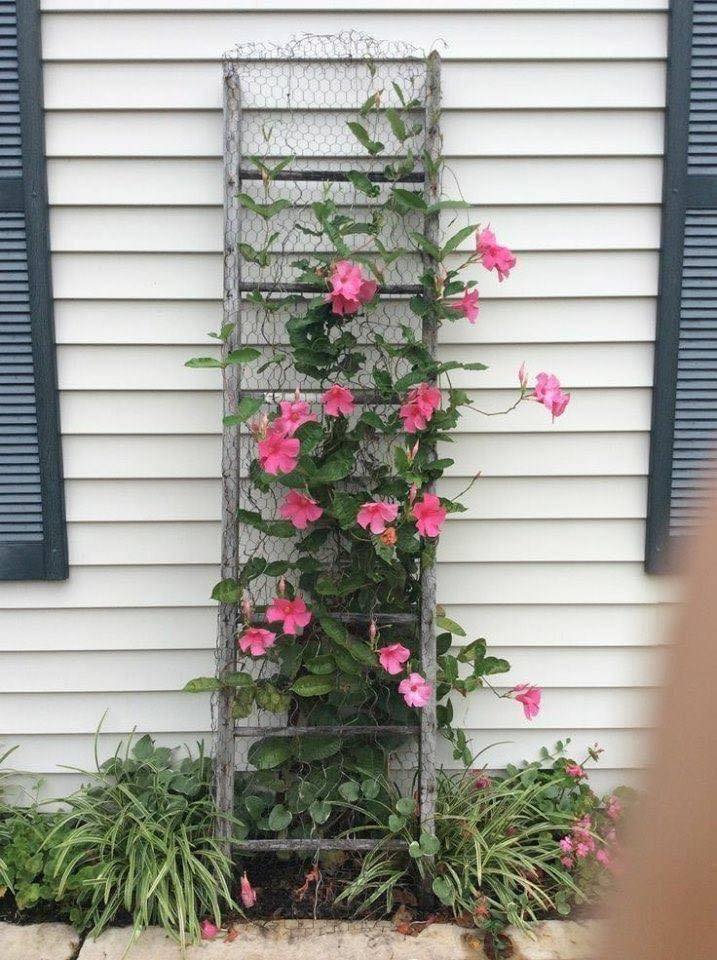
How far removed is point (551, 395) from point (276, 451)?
0.69 metres

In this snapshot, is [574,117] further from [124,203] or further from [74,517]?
[74,517]

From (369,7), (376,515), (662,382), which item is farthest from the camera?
(662,382)

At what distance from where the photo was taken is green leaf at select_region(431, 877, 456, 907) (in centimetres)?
227

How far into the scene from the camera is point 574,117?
242cm

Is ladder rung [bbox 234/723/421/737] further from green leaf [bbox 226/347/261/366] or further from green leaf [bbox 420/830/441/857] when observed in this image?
green leaf [bbox 226/347/261/366]

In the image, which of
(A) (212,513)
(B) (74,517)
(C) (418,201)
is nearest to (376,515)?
(A) (212,513)

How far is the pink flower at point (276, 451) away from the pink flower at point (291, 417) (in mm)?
18

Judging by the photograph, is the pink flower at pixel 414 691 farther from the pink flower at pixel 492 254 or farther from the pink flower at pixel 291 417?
the pink flower at pixel 492 254

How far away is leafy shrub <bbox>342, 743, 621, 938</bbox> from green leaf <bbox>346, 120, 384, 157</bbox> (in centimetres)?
161

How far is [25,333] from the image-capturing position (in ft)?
8.04

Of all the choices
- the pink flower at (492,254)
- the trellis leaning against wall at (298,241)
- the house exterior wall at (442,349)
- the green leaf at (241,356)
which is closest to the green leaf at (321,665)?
the trellis leaning against wall at (298,241)

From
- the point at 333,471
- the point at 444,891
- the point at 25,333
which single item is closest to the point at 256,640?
the point at 333,471

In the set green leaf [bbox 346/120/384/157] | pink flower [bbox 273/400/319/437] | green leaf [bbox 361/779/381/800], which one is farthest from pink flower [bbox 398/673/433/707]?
green leaf [bbox 346/120/384/157]

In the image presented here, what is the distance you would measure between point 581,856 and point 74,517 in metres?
1.61
